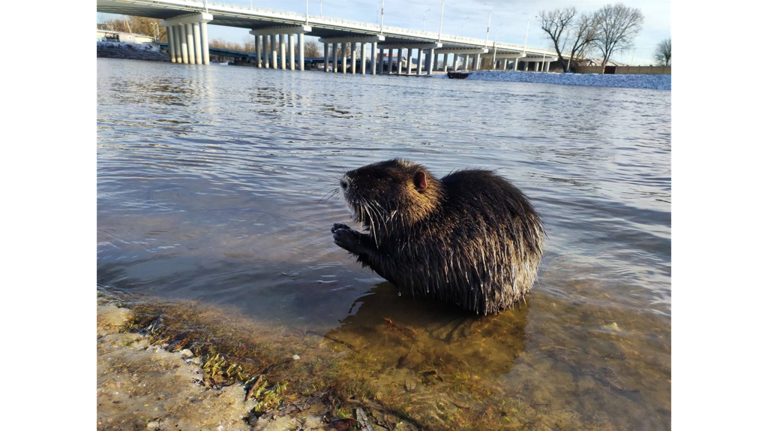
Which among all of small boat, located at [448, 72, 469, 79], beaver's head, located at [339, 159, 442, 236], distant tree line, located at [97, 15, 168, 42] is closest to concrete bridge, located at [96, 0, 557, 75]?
small boat, located at [448, 72, 469, 79]

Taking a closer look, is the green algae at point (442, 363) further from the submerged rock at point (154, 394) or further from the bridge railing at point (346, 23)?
the bridge railing at point (346, 23)

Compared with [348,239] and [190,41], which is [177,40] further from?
[348,239]

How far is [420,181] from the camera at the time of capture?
11.0ft

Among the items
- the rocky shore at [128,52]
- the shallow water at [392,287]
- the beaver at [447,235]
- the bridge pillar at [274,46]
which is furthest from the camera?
the bridge pillar at [274,46]

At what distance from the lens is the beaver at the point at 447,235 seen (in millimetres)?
3234

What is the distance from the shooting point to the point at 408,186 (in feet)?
11.1

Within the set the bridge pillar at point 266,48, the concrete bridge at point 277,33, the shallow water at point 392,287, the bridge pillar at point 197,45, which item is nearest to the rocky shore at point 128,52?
the concrete bridge at point 277,33

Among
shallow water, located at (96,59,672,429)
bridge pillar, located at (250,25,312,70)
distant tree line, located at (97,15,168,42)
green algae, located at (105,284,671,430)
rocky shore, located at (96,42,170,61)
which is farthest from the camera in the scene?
distant tree line, located at (97,15,168,42)

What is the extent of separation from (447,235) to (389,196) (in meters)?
0.56

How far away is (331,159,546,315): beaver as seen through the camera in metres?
3.23

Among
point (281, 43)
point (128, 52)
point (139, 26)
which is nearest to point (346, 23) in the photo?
point (281, 43)

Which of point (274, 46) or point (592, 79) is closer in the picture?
point (592, 79)

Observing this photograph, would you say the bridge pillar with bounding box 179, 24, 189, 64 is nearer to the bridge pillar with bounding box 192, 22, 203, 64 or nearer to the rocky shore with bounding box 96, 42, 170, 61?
the bridge pillar with bounding box 192, 22, 203, 64
